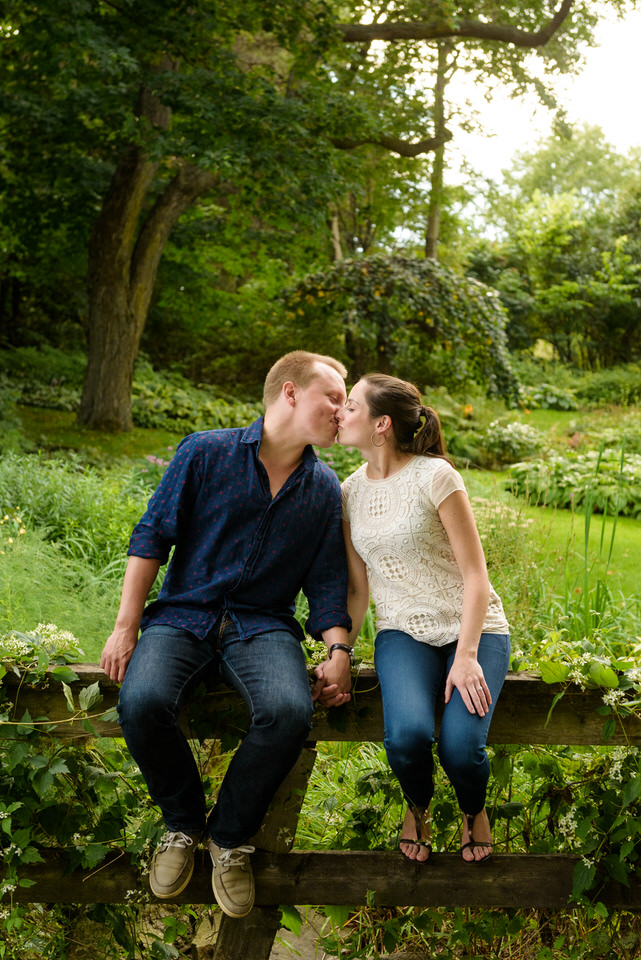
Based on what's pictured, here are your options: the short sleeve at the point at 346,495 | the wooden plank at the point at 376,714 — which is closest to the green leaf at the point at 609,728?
the wooden plank at the point at 376,714

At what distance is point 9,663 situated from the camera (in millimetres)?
1977

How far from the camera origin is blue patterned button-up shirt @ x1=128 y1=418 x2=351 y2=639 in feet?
7.05

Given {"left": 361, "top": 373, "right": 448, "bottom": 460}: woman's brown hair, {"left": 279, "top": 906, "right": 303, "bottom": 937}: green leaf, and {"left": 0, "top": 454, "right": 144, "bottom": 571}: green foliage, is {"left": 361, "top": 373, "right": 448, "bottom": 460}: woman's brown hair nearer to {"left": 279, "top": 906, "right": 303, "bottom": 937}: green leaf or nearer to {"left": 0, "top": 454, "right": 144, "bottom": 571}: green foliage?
{"left": 279, "top": 906, "right": 303, "bottom": 937}: green leaf

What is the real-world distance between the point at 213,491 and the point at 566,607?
2.20 metres

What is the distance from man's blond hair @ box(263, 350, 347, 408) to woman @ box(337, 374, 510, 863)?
0.14 m

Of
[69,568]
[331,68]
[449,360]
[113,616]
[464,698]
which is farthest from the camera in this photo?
[449,360]

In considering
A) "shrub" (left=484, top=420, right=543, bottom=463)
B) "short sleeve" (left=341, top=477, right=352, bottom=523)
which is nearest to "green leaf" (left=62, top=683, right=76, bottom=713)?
"short sleeve" (left=341, top=477, right=352, bottom=523)

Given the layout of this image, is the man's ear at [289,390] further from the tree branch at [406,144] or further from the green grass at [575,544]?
the tree branch at [406,144]

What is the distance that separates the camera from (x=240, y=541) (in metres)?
2.20

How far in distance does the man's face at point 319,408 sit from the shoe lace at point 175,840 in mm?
1074

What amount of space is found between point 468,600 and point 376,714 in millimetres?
390

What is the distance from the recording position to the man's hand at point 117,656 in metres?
2.00

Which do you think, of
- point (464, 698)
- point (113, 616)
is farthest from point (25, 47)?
point (464, 698)

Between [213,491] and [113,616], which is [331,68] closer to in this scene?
[113,616]
